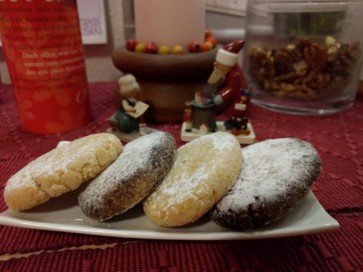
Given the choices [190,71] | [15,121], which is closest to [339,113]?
[190,71]

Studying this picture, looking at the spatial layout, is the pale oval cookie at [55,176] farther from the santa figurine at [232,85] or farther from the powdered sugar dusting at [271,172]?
the santa figurine at [232,85]

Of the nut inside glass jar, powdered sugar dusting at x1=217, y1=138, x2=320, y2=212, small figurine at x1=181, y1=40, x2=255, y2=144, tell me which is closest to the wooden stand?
small figurine at x1=181, y1=40, x2=255, y2=144

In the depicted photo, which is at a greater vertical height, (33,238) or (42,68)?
(42,68)

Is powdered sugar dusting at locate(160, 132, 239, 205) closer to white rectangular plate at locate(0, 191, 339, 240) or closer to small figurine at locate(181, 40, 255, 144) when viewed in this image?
white rectangular plate at locate(0, 191, 339, 240)

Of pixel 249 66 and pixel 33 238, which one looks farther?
pixel 249 66

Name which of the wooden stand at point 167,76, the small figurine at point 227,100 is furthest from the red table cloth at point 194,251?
the wooden stand at point 167,76

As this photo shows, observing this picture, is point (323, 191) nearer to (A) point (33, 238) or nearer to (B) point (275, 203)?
(B) point (275, 203)
